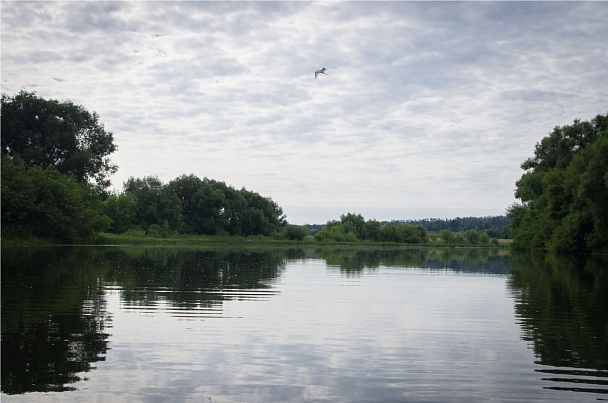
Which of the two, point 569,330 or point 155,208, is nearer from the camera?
point 569,330

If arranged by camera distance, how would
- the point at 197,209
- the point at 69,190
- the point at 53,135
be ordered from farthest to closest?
1. the point at 197,209
2. the point at 53,135
3. the point at 69,190

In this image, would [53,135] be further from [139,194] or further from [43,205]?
[139,194]

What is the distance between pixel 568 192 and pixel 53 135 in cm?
6241

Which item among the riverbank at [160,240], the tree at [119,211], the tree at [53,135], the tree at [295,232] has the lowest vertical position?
the riverbank at [160,240]

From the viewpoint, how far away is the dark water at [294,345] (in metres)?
7.59

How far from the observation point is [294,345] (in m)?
10.4

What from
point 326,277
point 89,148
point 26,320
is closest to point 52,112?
point 89,148

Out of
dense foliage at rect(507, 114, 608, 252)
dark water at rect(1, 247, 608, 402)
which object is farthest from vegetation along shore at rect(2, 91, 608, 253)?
dark water at rect(1, 247, 608, 402)

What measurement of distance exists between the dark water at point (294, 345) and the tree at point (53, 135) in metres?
62.8

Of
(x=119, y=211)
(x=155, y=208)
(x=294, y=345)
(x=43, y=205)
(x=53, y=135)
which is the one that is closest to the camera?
(x=294, y=345)

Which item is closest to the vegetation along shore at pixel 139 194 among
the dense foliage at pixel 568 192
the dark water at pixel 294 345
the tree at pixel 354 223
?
the dense foliage at pixel 568 192

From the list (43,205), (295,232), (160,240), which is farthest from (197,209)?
(43,205)

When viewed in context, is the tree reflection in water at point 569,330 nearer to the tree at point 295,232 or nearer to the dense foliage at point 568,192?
the dense foliage at point 568,192

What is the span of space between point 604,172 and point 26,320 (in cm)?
4981
